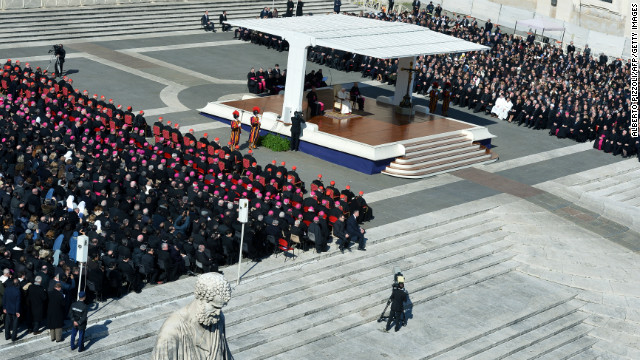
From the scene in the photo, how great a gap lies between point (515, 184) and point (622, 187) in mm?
4502

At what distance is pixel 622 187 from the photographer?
33.8 meters

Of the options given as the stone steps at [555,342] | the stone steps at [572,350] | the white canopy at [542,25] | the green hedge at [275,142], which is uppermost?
the white canopy at [542,25]

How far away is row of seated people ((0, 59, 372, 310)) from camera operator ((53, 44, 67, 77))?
27.0 ft

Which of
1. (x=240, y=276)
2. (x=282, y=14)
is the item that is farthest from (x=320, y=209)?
Answer: (x=282, y=14)

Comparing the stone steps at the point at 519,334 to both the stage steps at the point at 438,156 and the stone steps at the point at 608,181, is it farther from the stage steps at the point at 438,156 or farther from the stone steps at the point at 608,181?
the stage steps at the point at 438,156

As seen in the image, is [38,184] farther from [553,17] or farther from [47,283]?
[553,17]

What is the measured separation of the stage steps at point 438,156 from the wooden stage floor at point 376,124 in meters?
0.55

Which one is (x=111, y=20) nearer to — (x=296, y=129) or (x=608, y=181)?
(x=296, y=129)

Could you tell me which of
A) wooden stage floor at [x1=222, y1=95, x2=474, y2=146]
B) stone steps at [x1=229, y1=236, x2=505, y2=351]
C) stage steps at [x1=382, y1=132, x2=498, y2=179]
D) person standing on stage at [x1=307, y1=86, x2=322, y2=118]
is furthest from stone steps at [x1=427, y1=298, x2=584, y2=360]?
person standing on stage at [x1=307, y1=86, x2=322, y2=118]

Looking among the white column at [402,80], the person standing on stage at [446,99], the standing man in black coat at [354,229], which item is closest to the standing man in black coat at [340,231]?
the standing man in black coat at [354,229]

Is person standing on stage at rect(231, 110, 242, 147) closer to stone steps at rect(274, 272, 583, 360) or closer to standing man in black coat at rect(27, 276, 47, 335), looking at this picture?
stone steps at rect(274, 272, 583, 360)

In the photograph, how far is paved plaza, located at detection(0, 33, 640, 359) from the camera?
20594mm

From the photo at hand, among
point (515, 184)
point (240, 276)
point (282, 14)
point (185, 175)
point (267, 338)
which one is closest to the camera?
point (267, 338)

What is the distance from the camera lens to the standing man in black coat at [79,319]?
1797cm
